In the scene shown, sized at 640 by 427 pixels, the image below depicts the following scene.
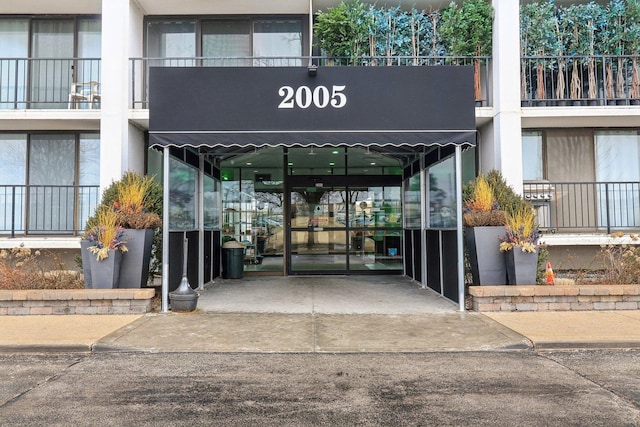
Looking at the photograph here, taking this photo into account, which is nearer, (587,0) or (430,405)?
(430,405)

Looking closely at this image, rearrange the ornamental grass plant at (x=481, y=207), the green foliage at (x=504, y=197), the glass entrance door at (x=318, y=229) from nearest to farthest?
1. the ornamental grass plant at (x=481, y=207)
2. the green foliage at (x=504, y=197)
3. the glass entrance door at (x=318, y=229)

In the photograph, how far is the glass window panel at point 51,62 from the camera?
11805 millimetres

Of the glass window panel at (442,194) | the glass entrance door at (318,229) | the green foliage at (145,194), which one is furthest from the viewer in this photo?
the glass entrance door at (318,229)

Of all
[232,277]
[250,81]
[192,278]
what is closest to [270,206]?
[232,277]

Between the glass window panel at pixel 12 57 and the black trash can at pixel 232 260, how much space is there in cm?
649

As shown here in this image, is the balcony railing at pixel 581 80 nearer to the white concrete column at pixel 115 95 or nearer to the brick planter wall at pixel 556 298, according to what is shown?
the brick planter wall at pixel 556 298

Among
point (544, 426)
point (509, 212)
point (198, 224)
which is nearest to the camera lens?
point (544, 426)

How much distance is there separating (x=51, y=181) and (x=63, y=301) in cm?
561

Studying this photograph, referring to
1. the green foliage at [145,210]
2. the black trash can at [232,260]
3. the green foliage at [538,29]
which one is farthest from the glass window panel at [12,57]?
the green foliage at [538,29]

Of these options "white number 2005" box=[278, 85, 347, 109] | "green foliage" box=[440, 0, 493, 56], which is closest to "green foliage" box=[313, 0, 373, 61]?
"green foliage" box=[440, 0, 493, 56]

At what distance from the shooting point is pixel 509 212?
313 inches

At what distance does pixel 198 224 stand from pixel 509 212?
6.39 m

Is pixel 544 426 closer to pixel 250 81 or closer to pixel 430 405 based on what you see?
pixel 430 405

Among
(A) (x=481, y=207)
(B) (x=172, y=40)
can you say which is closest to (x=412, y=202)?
(A) (x=481, y=207)
